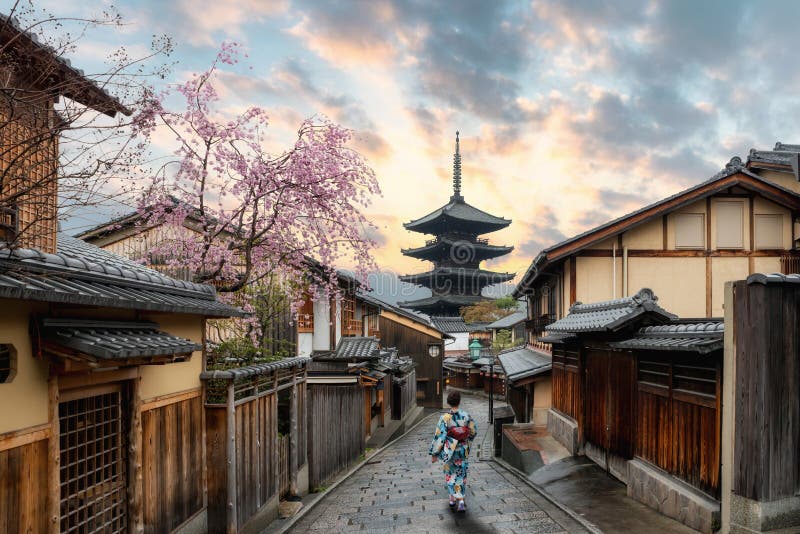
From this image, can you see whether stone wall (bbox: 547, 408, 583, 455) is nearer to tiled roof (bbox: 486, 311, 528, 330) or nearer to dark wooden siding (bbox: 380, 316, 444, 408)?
dark wooden siding (bbox: 380, 316, 444, 408)

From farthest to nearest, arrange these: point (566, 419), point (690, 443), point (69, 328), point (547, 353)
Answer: point (547, 353), point (566, 419), point (690, 443), point (69, 328)

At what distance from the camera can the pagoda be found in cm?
5691

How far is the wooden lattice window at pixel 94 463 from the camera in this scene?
16.4 ft

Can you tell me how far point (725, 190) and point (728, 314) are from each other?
443 inches

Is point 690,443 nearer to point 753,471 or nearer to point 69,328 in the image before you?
point 753,471

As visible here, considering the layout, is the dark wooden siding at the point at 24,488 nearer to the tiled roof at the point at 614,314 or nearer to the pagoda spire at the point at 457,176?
the tiled roof at the point at 614,314

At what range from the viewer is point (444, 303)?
57750 millimetres

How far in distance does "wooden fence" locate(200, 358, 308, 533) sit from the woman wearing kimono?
3022mm

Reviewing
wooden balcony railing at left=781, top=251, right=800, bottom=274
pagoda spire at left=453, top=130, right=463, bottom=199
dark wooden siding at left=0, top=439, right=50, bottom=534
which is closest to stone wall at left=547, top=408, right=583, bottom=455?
wooden balcony railing at left=781, top=251, right=800, bottom=274

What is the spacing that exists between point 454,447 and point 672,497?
3453mm

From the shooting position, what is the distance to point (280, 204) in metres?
11.6

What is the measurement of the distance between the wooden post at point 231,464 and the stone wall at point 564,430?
8467 millimetres

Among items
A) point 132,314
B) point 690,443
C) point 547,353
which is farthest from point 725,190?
point 132,314

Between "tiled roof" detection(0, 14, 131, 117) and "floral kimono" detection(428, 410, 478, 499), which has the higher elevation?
"tiled roof" detection(0, 14, 131, 117)
